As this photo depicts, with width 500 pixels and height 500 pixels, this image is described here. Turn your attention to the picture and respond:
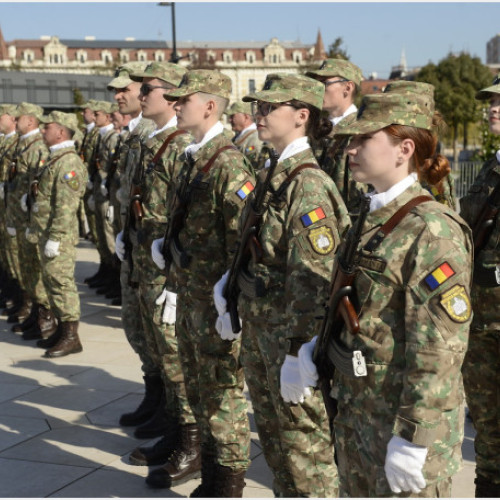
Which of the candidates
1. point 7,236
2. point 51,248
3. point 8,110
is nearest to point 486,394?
point 51,248

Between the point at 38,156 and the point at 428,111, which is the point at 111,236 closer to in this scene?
the point at 38,156

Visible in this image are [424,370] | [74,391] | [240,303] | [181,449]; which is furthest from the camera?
[74,391]

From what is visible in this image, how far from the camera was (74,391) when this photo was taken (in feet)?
22.5

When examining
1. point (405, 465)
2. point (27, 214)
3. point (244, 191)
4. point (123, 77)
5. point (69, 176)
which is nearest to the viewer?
point (405, 465)

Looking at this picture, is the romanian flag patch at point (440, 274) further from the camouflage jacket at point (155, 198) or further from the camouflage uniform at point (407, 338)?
the camouflage jacket at point (155, 198)

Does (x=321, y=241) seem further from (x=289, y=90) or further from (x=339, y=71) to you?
(x=339, y=71)

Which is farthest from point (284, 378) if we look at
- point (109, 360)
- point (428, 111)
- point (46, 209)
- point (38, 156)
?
point (38, 156)

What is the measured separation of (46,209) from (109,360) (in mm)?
1691

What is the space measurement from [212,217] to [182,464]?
157cm

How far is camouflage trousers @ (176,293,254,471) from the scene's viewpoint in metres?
4.43

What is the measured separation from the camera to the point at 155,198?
208 inches

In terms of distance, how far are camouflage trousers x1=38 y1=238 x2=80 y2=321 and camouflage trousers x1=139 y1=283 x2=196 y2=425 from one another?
110 inches

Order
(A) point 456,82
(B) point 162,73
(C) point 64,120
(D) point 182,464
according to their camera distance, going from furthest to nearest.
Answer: (A) point 456,82, (C) point 64,120, (B) point 162,73, (D) point 182,464

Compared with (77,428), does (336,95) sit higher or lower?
higher
